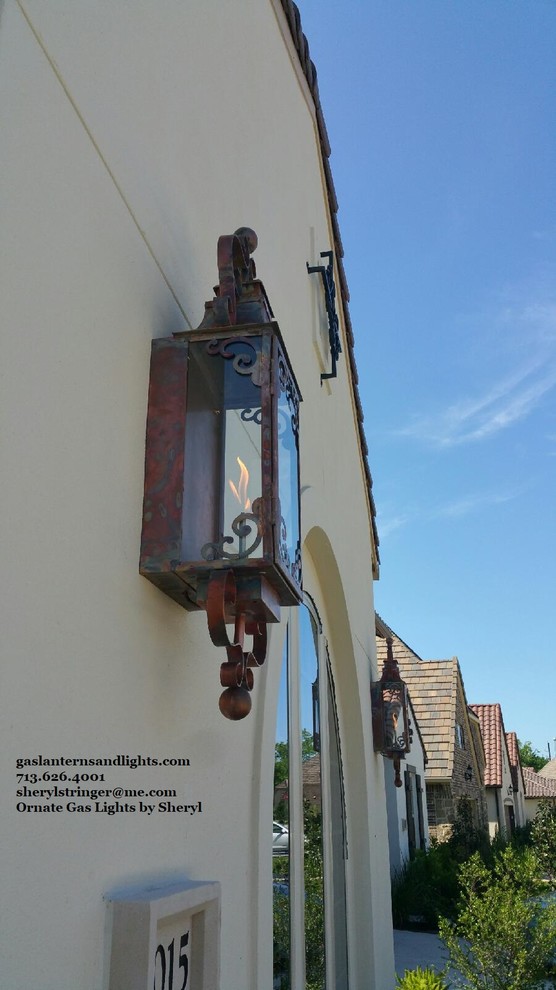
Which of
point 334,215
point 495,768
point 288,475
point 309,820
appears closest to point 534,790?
point 495,768

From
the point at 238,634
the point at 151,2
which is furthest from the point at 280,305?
the point at 238,634

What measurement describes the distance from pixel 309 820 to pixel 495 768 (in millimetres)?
24151

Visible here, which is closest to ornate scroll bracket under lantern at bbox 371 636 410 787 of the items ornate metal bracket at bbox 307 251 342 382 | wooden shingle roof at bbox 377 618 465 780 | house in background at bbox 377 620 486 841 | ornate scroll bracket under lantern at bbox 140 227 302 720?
ornate metal bracket at bbox 307 251 342 382

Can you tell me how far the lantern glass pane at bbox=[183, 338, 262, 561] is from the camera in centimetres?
188

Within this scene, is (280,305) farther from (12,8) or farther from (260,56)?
(12,8)

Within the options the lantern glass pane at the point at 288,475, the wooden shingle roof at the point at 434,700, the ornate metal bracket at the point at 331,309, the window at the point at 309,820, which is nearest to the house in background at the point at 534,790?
the wooden shingle roof at the point at 434,700

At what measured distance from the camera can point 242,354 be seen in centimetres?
203

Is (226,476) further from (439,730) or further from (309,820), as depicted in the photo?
(439,730)

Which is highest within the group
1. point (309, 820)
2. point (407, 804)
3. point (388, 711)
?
point (388, 711)

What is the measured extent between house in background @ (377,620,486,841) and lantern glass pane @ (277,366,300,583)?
1479 cm

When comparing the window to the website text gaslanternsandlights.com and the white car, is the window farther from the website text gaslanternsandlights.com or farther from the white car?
the website text gaslanternsandlights.com

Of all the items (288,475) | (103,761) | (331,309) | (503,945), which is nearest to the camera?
(103,761)

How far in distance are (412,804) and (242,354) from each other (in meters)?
14.8

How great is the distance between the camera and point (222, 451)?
83.2 inches
